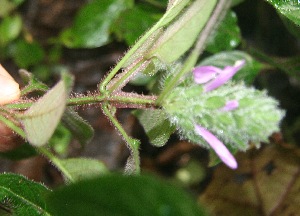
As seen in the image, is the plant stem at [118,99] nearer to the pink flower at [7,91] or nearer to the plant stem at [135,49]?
the plant stem at [135,49]

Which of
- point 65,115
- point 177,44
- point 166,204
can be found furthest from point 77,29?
point 166,204

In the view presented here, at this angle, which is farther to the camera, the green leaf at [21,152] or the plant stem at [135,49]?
the green leaf at [21,152]

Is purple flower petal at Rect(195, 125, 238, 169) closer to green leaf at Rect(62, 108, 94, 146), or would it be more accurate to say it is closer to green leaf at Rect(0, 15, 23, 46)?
green leaf at Rect(62, 108, 94, 146)

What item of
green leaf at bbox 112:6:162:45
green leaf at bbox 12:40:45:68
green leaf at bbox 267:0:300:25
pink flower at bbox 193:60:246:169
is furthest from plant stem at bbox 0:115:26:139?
green leaf at bbox 12:40:45:68

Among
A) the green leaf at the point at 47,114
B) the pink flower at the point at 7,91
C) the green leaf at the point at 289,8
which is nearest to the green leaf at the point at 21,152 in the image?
the pink flower at the point at 7,91

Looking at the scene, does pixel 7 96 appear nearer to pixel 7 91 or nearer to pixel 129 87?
pixel 7 91

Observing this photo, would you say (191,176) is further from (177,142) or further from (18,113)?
(18,113)

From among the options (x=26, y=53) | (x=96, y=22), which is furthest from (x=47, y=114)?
(x=26, y=53)
